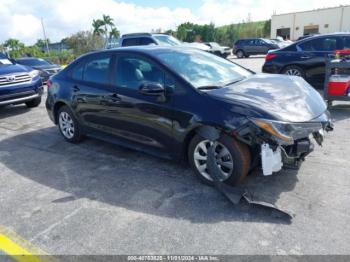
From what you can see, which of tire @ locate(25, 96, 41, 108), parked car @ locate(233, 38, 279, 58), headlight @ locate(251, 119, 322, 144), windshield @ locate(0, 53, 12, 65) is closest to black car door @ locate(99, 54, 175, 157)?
headlight @ locate(251, 119, 322, 144)

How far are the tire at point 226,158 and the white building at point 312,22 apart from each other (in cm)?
4933

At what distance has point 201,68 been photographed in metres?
4.16

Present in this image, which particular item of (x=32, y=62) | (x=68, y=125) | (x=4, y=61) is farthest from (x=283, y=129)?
(x=32, y=62)

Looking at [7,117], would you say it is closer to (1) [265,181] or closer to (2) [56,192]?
(2) [56,192]

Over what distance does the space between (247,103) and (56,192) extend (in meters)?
2.49

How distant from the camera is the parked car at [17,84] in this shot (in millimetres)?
7547

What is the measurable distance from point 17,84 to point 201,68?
18.5ft

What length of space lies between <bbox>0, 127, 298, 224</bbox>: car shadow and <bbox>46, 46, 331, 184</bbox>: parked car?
28 cm

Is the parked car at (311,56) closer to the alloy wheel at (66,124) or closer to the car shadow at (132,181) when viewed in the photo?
the car shadow at (132,181)

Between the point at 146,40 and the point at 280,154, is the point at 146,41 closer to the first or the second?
the point at 146,40

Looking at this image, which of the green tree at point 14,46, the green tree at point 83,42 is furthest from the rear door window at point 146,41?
the green tree at point 14,46

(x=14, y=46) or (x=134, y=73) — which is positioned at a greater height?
(x=14, y=46)

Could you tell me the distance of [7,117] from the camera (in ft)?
26.2

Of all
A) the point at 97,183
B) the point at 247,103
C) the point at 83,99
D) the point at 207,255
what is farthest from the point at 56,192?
the point at 247,103
